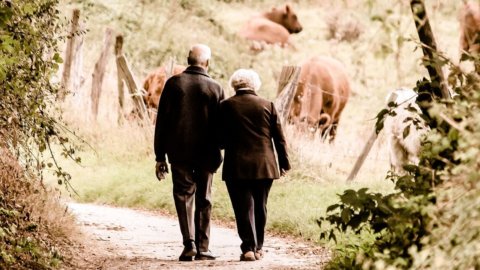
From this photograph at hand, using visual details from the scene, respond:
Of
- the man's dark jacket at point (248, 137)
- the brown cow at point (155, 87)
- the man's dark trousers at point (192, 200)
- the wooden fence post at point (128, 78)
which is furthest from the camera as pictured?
the brown cow at point (155, 87)

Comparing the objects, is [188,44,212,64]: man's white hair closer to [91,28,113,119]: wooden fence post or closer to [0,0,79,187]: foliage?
[0,0,79,187]: foliage

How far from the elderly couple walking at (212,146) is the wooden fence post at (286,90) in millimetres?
5624

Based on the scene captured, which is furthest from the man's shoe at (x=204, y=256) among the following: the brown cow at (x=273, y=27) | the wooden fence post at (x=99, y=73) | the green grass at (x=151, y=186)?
the brown cow at (x=273, y=27)

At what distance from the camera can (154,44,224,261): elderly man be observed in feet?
29.5

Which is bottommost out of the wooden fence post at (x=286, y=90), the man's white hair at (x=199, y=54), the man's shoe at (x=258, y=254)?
the man's shoe at (x=258, y=254)

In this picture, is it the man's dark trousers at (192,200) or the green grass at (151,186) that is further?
the green grass at (151,186)

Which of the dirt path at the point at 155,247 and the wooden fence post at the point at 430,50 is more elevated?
the wooden fence post at the point at 430,50

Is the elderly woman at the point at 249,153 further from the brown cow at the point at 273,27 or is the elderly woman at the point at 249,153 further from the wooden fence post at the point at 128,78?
the brown cow at the point at 273,27

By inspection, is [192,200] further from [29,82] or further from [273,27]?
[273,27]

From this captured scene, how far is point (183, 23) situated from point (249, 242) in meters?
21.7

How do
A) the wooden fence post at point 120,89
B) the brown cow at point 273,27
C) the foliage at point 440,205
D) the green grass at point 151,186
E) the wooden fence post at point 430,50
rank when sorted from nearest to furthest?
the foliage at point 440,205
the wooden fence post at point 430,50
the green grass at point 151,186
the wooden fence post at point 120,89
the brown cow at point 273,27

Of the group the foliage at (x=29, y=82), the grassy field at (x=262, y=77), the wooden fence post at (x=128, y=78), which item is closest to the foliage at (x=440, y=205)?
the grassy field at (x=262, y=77)

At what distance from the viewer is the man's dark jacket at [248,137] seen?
8.91 metres

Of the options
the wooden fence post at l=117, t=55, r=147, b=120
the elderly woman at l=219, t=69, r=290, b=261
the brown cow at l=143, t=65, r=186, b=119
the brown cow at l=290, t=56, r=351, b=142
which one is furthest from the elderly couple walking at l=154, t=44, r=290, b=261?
the brown cow at l=290, t=56, r=351, b=142
